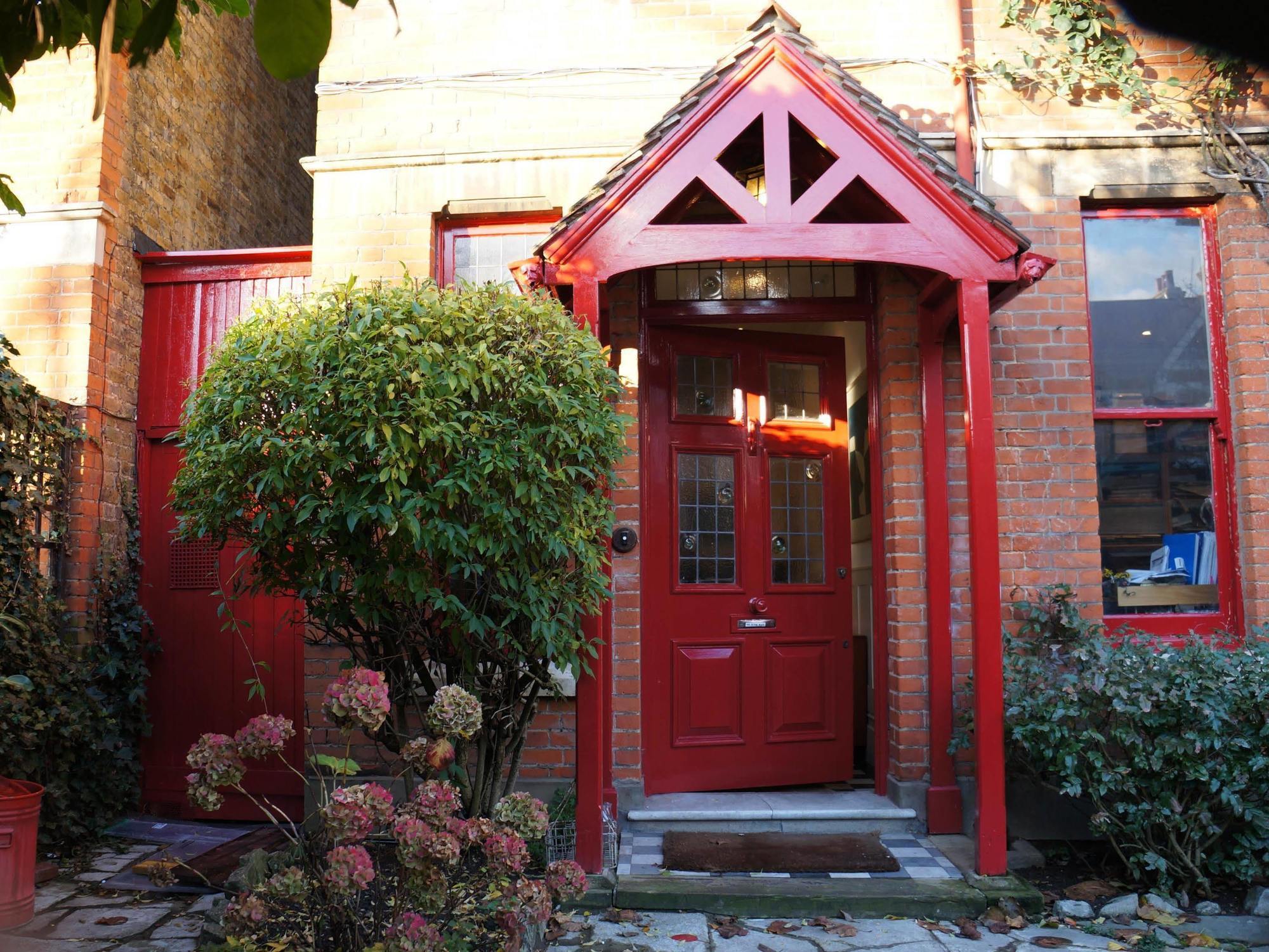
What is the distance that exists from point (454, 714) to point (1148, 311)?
4660 millimetres

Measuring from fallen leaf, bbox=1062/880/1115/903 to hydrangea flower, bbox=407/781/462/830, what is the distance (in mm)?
3046

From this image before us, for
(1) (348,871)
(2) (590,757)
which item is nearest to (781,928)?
(2) (590,757)

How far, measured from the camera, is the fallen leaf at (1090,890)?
4.38 m

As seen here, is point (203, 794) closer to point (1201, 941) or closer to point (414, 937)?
point (414, 937)

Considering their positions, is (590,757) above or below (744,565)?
below

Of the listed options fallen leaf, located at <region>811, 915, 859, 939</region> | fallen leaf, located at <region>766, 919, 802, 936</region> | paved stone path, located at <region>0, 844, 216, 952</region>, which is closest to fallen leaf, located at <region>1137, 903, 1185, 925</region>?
fallen leaf, located at <region>811, 915, 859, 939</region>

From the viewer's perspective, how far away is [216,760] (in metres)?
3.13

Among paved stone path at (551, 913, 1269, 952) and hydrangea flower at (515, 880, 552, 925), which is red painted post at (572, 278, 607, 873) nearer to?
paved stone path at (551, 913, 1269, 952)

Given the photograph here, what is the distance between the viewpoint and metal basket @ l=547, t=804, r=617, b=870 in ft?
15.0

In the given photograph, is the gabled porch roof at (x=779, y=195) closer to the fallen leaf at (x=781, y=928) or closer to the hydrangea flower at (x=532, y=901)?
the hydrangea flower at (x=532, y=901)

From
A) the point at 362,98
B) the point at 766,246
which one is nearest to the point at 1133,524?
the point at 766,246

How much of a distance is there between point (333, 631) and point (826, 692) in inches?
120

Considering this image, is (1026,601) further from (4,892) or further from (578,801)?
(4,892)

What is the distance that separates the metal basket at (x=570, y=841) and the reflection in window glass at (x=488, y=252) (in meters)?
3.14
